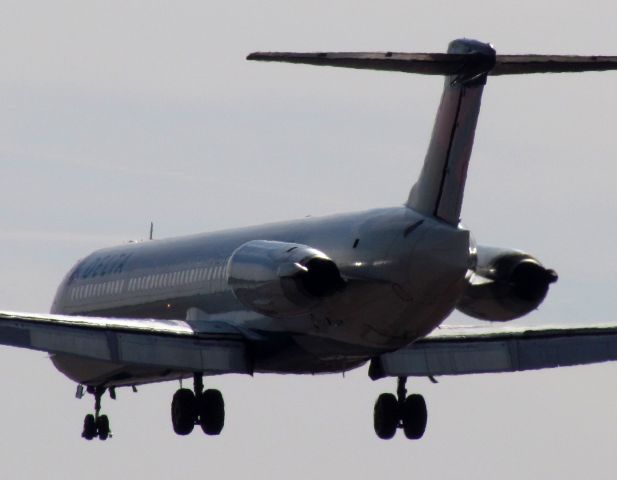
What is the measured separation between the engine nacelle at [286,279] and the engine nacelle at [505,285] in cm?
282

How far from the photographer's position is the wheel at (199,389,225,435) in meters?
50.2

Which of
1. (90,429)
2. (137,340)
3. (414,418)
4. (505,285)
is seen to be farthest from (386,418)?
(90,429)

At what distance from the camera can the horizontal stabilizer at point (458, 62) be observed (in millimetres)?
43500

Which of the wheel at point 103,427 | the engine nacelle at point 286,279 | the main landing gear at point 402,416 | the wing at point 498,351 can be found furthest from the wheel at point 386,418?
the wheel at point 103,427

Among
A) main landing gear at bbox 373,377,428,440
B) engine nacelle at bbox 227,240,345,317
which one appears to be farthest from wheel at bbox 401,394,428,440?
engine nacelle at bbox 227,240,345,317

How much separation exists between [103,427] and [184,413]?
8.06m

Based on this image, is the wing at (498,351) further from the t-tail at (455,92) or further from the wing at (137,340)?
the t-tail at (455,92)

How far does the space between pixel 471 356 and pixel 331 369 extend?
114 inches

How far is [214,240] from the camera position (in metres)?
53.4

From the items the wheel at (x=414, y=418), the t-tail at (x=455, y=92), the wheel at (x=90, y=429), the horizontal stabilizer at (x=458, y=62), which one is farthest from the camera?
the wheel at (x=90, y=429)

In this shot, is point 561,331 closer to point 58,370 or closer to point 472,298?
point 472,298

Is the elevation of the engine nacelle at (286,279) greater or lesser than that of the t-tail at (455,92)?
lesser

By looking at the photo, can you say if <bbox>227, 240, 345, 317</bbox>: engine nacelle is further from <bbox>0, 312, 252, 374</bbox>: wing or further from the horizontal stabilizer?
the horizontal stabilizer

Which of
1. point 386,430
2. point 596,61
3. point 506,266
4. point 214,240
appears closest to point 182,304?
point 214,240
